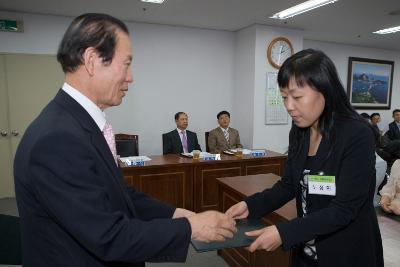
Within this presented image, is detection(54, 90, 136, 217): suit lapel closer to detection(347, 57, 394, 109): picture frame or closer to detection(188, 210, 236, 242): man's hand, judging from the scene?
detection(188, 210, 236, 242): man's hand

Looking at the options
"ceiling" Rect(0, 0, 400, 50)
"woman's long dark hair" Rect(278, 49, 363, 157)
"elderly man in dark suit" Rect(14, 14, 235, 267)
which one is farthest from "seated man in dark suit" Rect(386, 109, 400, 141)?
"elderly man in dark suit" Rect(14, 14, 235, 267)

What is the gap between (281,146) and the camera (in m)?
6.16

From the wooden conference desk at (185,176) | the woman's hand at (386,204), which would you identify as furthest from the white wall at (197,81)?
the woman's hand at (386,204)

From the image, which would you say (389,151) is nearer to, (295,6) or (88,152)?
(295,6)

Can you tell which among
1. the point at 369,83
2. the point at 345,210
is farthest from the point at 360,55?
the point at 345,210

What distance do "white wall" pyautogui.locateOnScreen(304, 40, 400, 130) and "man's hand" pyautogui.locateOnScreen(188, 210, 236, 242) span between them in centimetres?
671

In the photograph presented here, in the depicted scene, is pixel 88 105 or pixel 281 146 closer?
pixel 88 105

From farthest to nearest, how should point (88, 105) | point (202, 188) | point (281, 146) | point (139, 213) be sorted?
point (281, 146), point (202, 188), point (139, 213), point (88, 105)

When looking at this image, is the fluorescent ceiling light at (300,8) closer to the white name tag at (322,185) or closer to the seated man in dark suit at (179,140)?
the seated man in dark suit at (179,140)

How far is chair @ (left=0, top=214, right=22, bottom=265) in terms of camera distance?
1422 mm

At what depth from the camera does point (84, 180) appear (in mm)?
792

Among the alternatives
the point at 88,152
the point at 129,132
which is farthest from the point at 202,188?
the point at 88,152

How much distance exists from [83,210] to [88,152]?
0.51ft

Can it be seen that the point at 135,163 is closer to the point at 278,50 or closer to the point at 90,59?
the point at 90,59
